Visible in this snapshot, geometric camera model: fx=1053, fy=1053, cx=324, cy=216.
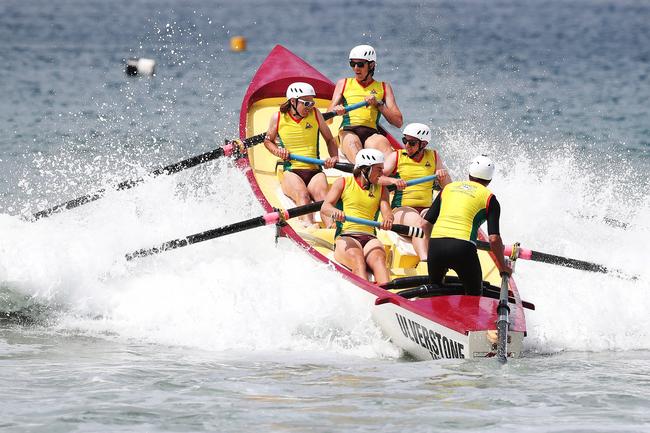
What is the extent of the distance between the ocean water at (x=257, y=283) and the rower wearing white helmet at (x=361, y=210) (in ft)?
1.30

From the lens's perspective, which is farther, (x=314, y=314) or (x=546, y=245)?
(x=546, y=245)

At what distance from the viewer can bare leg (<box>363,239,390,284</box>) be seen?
10.7m

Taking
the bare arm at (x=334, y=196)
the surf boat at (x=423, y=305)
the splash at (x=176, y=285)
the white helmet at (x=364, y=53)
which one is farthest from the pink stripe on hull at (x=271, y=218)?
the white helmet at (x=364, y=53)

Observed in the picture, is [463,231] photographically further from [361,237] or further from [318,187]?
[318,187]

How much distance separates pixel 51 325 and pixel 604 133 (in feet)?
47.8

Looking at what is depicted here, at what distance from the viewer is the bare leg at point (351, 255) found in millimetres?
10805

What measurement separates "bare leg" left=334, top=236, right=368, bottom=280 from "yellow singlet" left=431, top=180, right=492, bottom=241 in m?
1.04

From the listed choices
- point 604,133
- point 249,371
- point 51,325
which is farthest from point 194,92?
point 249,371

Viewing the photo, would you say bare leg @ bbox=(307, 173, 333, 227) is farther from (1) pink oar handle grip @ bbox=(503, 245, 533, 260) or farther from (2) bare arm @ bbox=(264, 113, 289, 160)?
(1) pink oar handle grip @ bbox=(503, 245, 533, 260)

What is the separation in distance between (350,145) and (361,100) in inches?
27.7

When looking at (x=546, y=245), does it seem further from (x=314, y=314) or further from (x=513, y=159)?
(x=314, y=314)

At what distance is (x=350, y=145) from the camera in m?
13.6

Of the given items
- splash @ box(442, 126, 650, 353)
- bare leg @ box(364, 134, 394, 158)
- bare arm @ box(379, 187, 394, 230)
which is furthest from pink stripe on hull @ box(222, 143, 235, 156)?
splash @ box(442, 126, 650, 353)

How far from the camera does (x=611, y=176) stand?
18391mm
